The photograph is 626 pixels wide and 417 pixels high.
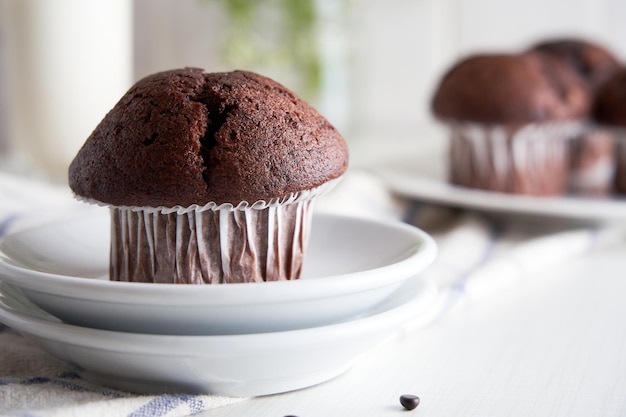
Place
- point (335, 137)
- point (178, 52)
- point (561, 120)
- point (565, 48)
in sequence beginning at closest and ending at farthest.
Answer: point (335, 137) < point (561, 120) < point (565, 48) < point (178, 52)

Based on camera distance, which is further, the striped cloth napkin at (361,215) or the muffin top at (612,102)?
the muffin top at (612,102)

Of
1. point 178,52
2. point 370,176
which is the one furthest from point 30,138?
point 178,52

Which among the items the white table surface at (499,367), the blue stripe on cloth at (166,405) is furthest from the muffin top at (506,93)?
the blue stripe on cloth at (166,405)

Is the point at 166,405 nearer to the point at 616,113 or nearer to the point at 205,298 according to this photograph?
the point at 205,298

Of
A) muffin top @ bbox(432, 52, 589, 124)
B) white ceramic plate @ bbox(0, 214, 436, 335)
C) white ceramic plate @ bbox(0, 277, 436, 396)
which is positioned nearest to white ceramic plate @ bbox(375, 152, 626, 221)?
muffin top @ bbox(432, 52, 589, 124)

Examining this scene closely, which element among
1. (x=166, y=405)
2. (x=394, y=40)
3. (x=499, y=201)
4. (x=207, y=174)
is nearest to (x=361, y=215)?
(x=499, y=201)

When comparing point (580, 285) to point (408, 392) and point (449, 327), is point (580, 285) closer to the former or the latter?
point (449, 327)

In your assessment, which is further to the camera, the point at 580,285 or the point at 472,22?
the point at 472,22

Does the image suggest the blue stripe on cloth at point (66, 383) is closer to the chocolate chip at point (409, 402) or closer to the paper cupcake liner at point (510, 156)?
the chocolate chip at point (409, 402)
